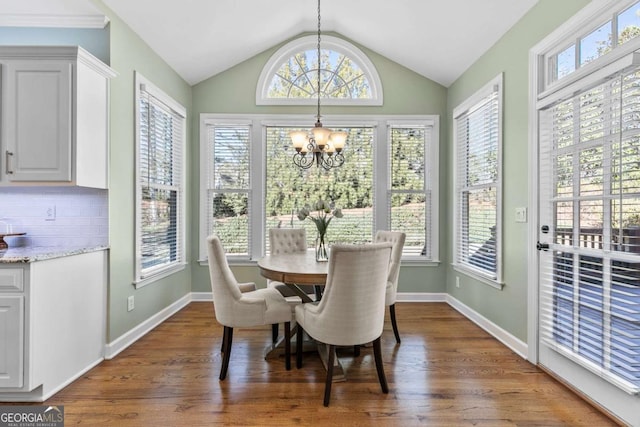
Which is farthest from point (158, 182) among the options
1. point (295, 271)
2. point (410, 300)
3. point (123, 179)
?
point (410, 300)

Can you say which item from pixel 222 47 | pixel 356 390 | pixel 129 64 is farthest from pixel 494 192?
pixel 129 64

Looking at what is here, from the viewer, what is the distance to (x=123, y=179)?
9.74ft

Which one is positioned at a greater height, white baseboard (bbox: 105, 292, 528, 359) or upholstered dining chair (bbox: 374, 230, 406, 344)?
upholstered dining chair (bbox: 374, 230, 406, 344)

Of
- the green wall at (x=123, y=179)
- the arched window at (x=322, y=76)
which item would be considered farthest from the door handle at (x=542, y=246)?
the green wall at (x=123, y=179)

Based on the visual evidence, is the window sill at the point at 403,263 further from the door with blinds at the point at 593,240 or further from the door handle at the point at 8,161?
the door handle at the point at 8,161

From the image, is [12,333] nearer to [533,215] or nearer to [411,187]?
[533,215]

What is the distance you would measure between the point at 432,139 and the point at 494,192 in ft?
4.34

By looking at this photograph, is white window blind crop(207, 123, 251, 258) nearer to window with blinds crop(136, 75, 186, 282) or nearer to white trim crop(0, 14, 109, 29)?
window with blinds crop(136, 75, 186, 282)

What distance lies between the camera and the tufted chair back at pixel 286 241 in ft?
→ 12.1

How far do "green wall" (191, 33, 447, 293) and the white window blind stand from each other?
191 millimetres

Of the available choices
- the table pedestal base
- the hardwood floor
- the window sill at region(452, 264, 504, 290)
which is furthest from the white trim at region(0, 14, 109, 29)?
the window sill at region(452, 264, 504, 290)

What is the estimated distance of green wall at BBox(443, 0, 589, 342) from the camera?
2.73 m

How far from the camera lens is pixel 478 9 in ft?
9.82

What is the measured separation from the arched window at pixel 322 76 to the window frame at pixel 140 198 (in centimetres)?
110
